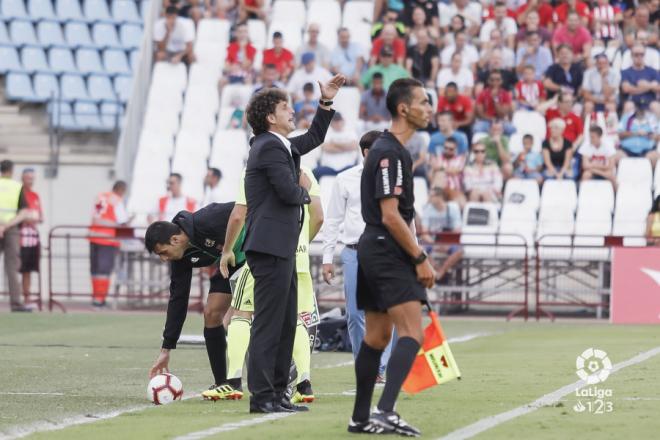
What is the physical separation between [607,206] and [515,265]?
2.01 meters

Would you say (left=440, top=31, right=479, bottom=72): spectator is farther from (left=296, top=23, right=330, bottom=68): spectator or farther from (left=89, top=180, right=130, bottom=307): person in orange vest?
(left=89, top=180, right=130, bottom=307): person in orange vest

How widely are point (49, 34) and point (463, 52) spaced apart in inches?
311

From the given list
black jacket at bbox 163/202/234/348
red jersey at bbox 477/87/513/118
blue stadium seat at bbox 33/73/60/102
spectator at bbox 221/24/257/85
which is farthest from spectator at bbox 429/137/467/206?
black jacket at bbox 163/202/234/348

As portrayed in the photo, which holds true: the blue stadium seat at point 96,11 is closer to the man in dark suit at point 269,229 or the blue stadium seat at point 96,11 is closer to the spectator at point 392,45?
the spectator at point 392,45

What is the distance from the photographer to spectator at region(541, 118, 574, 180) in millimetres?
24938

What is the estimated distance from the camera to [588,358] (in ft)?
48.6

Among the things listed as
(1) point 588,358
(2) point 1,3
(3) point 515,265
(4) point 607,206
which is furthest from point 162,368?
(2) point 1,3

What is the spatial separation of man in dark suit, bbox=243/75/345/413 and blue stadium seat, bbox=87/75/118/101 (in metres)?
18.8

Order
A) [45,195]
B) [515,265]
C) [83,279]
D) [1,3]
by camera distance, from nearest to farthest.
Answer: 1. [515,265]
2. [83,279]
3. [45,195]
4. [1,3]

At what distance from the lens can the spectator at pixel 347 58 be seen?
1085 inches

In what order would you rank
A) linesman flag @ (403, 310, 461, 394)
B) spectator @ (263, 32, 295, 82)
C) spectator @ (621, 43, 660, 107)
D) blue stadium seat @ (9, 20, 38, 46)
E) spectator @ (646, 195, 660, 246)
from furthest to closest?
blue stadium seat @ (9, 20, 38, 46)
spectator @ (263, 32, 295, 82)
spectator @ (621, 43, 660, 107)
spectator @ (646, 195, 660, 246)
linesman flag @ (403, 310, 461, 394)

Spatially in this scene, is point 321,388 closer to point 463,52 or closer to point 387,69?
point 387,69

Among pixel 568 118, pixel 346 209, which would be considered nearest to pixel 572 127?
pixel 568 118

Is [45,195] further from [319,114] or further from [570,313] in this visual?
[319,114]
